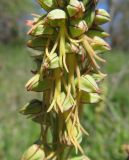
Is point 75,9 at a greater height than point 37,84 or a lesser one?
greater

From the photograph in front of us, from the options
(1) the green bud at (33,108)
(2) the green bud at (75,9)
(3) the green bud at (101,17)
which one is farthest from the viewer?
(1) the green bud at (33,108)

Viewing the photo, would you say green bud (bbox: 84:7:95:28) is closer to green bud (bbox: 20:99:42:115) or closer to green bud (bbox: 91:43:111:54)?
green bud (bbox: 91:43:111:54)

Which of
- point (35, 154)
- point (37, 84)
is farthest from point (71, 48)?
point (35, 154)

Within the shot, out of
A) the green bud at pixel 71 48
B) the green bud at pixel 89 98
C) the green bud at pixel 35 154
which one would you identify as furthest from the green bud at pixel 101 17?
the green bud at pixel 35 154

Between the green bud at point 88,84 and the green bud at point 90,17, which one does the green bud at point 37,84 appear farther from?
the green bud at point 90,17

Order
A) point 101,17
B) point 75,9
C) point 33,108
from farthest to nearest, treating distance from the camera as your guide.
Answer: point 33,108
point 101,17
point 75,9

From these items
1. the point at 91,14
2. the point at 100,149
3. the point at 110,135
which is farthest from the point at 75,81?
the point at 110,135

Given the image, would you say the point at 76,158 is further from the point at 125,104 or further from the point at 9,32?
the point at 9,32

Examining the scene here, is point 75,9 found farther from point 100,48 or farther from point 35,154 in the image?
point 35,154
